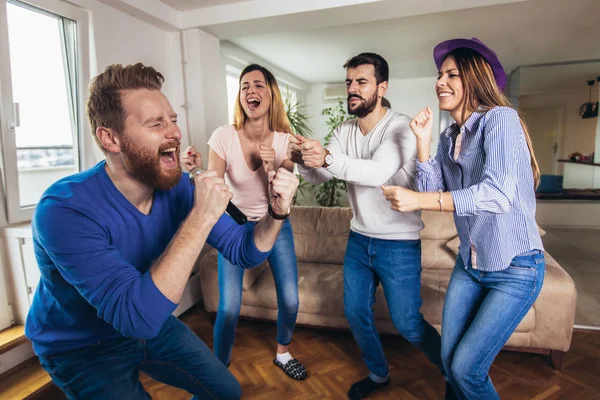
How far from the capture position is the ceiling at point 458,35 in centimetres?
381

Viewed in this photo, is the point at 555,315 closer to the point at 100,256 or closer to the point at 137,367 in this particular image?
the point at 137,367

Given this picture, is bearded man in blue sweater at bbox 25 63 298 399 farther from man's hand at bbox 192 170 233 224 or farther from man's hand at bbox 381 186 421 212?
man's hand at bbox 381 186 421 212

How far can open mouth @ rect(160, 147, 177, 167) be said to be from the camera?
1.20 m

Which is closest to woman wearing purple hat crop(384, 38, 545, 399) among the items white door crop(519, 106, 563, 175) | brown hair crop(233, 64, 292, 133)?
brown hair crop(233, 64, 292, 133)

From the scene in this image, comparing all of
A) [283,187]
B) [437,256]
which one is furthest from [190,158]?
[437,256]

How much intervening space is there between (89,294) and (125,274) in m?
0.11

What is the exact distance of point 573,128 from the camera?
21.2 ft

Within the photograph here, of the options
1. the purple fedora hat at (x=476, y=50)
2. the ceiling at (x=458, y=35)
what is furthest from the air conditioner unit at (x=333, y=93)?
the purple fedora hat at (x=476, y=50)

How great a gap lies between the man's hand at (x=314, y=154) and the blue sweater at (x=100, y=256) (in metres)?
0.40

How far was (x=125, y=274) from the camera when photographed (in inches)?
39.8

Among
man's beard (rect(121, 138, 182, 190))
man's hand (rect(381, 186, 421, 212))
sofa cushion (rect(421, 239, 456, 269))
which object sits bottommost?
sofa cushion (rect(421, 239, 456, 269))

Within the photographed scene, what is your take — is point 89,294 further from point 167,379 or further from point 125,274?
point 167,379

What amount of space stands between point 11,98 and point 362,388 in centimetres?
237

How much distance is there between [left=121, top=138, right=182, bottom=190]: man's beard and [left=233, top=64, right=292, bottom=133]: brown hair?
901 millimetres
